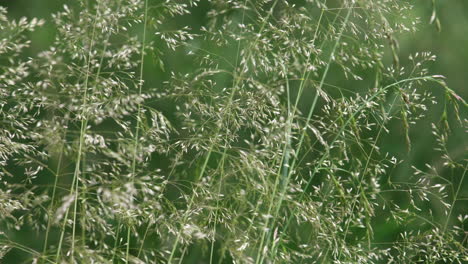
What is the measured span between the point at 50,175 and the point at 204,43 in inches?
34.3

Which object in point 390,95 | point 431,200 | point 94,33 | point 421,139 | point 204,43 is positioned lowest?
point 431,200

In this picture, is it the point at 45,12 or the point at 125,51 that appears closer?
the point at 125,51

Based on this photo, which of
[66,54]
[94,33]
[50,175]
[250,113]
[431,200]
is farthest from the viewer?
[431,200]

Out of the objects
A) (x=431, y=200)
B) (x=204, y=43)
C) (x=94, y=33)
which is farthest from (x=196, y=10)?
(x=431, y=200)

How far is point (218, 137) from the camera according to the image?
2271mm

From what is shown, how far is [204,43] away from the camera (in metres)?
3.05

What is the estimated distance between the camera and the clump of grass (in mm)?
1988

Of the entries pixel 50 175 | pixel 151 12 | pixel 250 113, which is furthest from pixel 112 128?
pixel 250 113

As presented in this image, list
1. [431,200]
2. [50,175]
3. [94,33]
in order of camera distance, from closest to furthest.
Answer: [94,33] < [50,175] < [431,200]

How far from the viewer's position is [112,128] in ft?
9.75

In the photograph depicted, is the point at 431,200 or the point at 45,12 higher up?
the point at 45,12

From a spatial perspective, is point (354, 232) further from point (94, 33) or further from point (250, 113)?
point (94, 33)

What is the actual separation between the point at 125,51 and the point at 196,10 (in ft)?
3.51

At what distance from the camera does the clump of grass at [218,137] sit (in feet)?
6.52
